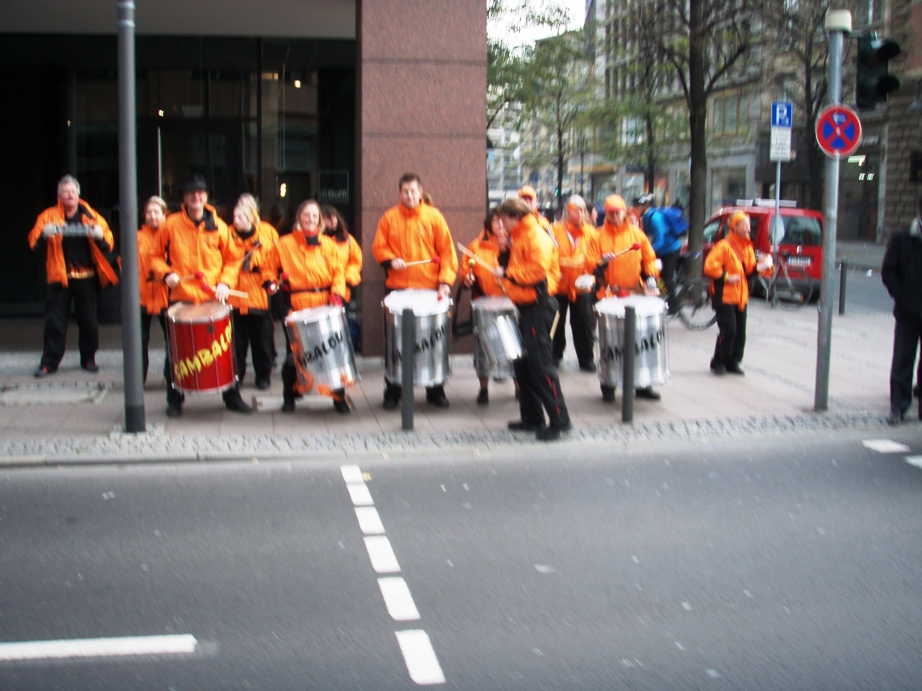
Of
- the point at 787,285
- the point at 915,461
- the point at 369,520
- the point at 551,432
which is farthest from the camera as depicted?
the point at 787,285

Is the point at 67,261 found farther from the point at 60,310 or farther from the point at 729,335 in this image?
the point at 729,335

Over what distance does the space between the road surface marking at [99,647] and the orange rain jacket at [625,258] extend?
7099 mm

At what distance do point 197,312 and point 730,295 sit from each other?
18.3 ft

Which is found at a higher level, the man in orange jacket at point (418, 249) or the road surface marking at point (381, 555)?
the man in orange jacket at point (418, 249)

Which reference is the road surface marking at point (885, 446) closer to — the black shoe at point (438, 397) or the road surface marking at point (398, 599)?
the black shoe at point (438, 397)

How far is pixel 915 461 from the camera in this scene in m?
8.05

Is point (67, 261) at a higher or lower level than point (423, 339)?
higher

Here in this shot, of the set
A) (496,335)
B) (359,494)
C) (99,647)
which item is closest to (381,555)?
(359,494)

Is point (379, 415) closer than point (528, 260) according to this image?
No

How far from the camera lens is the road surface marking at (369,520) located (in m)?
6.22

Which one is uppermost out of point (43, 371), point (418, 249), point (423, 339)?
point (418, 249)

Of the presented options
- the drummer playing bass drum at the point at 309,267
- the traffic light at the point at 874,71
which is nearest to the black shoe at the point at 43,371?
the drummer playing bass drum at the point at 309,267

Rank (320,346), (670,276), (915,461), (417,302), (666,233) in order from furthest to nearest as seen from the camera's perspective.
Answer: (666,233), (670,276), (417,302), (320,346), (915,461)

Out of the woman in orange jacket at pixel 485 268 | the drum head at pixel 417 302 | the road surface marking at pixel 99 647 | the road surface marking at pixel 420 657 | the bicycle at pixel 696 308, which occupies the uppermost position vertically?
the woman in orange jacket at pixel 485 268
